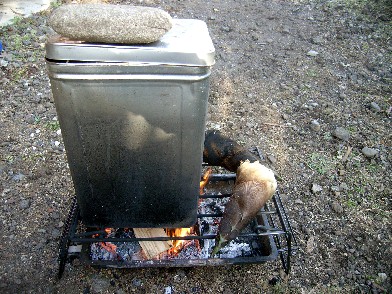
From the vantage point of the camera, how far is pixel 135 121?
→ 1.83 metres

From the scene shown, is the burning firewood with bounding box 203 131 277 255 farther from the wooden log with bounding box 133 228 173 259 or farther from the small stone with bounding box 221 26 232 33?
the small stone with bounding box 221 26 232 33

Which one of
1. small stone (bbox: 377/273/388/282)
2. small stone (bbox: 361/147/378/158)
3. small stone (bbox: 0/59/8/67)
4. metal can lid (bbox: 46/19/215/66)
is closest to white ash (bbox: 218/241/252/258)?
small stone (bbox: 377/273/388/282)

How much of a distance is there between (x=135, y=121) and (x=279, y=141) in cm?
221

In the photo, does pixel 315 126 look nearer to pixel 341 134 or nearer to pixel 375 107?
pixel 341 134

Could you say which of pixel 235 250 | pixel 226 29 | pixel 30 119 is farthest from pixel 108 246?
pixel 226 29

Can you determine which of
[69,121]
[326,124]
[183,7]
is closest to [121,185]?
[69,121]

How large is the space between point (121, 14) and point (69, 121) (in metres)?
0.56

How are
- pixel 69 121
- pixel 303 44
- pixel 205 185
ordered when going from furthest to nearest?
1. pixel 303 44
2. pixel 205 185
3. pixel 69 121

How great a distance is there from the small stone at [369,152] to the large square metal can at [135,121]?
7.01 ft

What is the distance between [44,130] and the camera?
3699 millimetres

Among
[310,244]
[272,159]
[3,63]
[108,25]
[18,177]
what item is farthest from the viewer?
[3,63]

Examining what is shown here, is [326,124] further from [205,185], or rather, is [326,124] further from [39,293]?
[39,293]

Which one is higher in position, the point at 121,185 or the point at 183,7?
the point at 121,185

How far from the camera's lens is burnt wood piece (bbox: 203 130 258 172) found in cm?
261
